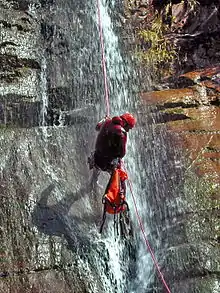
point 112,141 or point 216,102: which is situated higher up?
point 216,102

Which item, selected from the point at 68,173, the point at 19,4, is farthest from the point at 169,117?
the point at 19,4

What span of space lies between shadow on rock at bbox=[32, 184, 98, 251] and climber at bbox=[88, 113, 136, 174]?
2.39 ft

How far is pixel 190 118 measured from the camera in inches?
339

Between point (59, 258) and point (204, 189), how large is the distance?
2717 millimetres

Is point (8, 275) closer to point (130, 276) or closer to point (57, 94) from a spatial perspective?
point (130, 276)

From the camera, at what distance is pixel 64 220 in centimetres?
649

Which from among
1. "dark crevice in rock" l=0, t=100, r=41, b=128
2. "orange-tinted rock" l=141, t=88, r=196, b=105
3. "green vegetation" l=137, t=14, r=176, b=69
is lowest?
"dark crevice in rock" l=0, t=100, r=41, b=128

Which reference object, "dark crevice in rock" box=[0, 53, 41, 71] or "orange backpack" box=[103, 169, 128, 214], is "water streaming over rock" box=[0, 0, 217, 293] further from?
"orange backpack" box=[103, 169, 128, 214]

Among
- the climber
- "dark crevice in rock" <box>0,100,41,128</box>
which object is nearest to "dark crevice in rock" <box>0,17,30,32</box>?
"dark crevice in rock" <box>0,100,41,128</box>

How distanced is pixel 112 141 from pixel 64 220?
1.28 meters

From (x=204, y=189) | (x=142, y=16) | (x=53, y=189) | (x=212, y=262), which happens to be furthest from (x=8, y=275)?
(x=142, y=16)

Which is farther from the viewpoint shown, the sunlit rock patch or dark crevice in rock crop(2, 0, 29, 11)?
dark crevice in rock crop(2, 0, 29, 11)

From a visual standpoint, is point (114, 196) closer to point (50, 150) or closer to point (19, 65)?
point (50, 150)

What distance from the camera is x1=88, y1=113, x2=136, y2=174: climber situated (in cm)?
619
